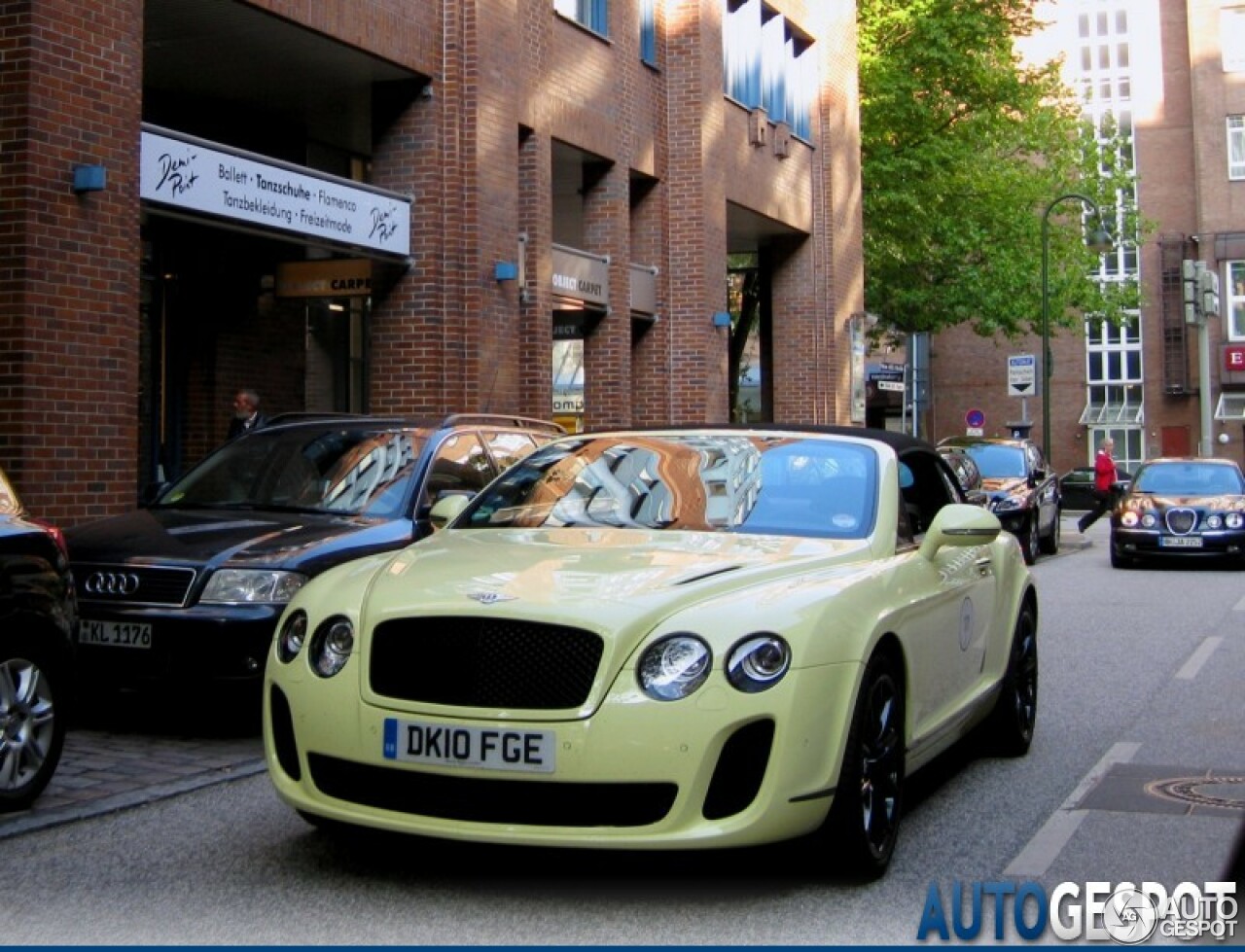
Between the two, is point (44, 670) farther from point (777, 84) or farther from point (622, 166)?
point (777, 84)

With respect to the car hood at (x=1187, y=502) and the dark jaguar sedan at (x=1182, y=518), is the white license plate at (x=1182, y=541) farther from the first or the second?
the car hood at (x=1187, y=502)

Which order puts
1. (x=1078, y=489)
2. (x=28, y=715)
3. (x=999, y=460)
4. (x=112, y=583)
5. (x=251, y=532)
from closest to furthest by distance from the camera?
(x=28, y=715) < (x=112, y=583) < (x=251, y=532) < (x=999, y=460) < (x=1078, y=489)

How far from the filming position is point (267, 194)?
13844 mm

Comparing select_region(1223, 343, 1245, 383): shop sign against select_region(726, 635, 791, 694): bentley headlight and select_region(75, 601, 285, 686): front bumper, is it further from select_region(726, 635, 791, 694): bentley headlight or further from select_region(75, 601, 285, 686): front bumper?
select_region(726, 635, 791, 694): bentley headlight

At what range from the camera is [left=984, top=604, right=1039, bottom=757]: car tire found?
718cm

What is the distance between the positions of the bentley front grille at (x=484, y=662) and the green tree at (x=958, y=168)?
1069 inches

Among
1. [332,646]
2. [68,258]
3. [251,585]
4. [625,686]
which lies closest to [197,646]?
[251,585]

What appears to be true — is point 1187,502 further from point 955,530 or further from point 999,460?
point 955,530

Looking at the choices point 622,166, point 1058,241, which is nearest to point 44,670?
point 622,166

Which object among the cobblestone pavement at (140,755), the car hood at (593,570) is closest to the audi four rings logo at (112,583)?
the cobblestone pavement at (140,755)

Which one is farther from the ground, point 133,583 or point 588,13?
point 588,13

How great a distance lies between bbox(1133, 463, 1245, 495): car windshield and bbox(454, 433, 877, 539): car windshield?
16052mm

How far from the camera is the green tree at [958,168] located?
30516mm

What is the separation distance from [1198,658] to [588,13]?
11.8 m
